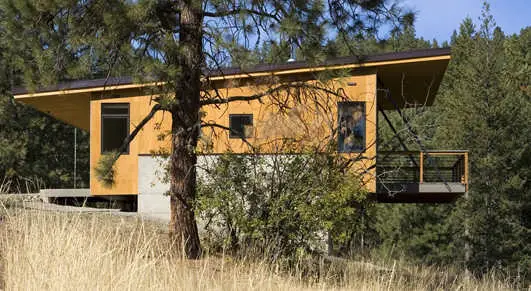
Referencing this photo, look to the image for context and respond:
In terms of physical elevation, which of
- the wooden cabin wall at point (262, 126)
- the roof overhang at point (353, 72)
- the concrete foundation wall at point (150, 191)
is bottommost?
the concrete foundation wall at point (150, 191)

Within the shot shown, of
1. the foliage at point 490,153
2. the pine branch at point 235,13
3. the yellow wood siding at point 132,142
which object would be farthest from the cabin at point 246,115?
the foliage at point 490,153

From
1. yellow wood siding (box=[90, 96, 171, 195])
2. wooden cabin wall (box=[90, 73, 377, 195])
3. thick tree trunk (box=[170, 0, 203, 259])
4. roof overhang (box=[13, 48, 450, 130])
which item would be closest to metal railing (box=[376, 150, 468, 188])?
wooden cabin wall (box=[90, 73, 377, 195])

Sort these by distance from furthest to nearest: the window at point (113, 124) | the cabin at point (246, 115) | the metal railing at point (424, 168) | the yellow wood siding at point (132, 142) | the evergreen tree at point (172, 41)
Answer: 1. the window at point (113, 124)
2. the yellow wood siding at point (132, 142)
3. the metal railing at point (424, 168)
4. the cabin at point (246, 115)
5. the evergreen tree at point (172, 41)

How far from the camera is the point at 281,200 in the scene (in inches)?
352

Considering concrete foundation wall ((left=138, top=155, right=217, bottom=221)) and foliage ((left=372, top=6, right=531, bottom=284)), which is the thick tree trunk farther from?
foliage ((left=372, top=6, right=531, bottom=284))

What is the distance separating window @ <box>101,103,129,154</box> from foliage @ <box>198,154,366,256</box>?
762 cm

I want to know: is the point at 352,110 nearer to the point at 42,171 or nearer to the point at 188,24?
the point at 188,24

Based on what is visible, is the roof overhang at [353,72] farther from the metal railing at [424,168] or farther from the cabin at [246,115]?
the metal railing at [424,168]

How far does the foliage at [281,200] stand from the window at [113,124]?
762 cm

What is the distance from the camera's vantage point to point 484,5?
29656mm

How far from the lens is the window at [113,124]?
1655 cm

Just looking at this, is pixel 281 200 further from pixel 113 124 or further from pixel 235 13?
pixel 113 124

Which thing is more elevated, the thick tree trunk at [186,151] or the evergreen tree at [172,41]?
the evergreen tree at [172,41]

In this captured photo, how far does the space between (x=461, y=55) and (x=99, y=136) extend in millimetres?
26974
